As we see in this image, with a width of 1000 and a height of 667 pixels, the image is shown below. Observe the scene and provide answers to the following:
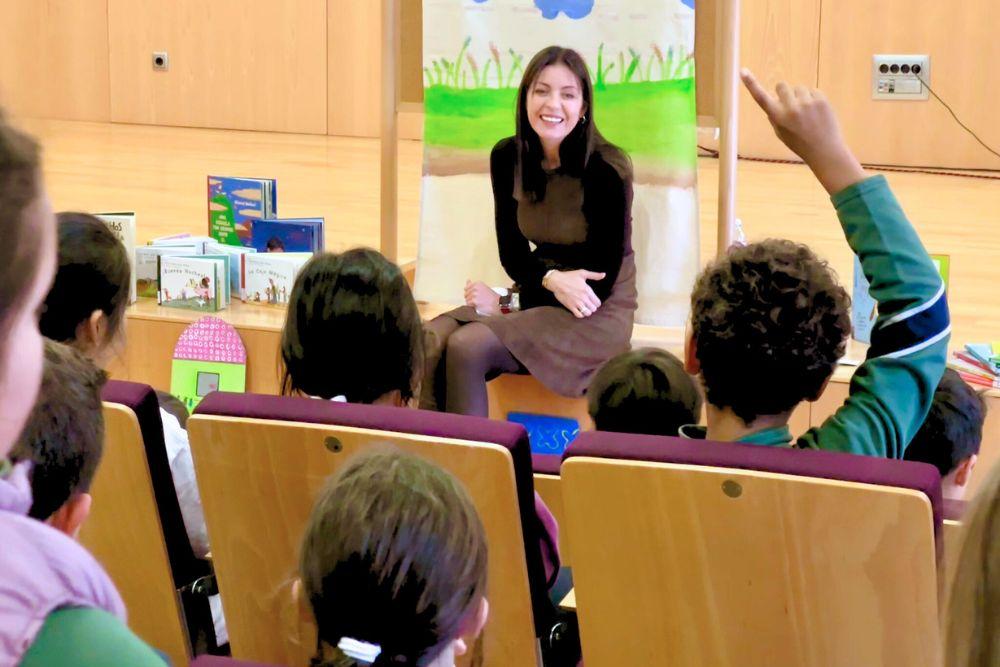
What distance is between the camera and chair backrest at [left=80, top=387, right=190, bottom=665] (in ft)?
6.50

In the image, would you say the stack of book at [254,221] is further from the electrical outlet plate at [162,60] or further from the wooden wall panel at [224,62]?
the electrical outlet plate at [162,60]

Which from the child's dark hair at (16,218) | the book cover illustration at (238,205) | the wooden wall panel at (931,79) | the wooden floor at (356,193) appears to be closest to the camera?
the child's dark hair at (16,218)

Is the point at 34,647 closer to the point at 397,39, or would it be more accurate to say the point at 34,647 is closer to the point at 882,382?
the point at 882,382

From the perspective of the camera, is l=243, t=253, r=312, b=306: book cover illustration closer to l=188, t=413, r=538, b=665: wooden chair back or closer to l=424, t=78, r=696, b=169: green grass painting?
l=424, t=78, r=696, b=169: green grass painting

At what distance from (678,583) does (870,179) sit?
0.63m

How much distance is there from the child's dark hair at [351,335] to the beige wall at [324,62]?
5745 mm

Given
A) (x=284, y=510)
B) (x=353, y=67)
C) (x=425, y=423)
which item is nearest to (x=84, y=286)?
(x=284, y=510)

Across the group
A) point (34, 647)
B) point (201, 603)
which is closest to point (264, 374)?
point (201, 603)

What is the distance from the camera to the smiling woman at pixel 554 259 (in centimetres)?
350

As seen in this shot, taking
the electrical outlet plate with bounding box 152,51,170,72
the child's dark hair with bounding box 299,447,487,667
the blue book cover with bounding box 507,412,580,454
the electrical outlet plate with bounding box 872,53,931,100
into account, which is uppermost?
the electrical outlet plate with bounding box 152,51,170,72

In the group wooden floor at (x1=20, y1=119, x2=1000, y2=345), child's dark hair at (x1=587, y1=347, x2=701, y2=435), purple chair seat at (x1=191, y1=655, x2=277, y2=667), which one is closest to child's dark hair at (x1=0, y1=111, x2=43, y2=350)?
purple chair seat at (x1=191, y1=655, x2=277, y2=667)

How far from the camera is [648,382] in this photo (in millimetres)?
2230

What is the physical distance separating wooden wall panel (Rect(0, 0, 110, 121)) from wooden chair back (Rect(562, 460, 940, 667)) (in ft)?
26.8

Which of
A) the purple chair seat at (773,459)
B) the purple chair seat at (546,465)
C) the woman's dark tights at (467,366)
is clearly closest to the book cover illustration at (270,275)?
the woman's dark tights at (467,366)
